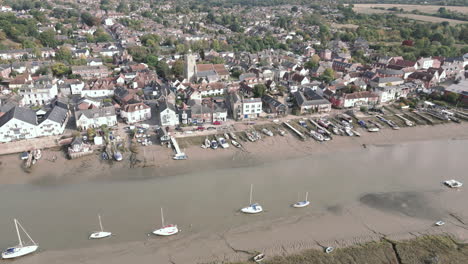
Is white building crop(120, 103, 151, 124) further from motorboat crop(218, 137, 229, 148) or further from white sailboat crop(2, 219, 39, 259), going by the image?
white sailboat crop(2, 219, 39, 259)

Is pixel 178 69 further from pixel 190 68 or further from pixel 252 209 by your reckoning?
pixel 252 209

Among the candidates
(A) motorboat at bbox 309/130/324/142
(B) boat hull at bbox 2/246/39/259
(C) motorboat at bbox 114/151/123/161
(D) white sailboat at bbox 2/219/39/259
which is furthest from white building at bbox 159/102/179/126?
(B) boat hull at bbox 2/246/39/259

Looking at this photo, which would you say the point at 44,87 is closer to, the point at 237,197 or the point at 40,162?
the point at 40,162

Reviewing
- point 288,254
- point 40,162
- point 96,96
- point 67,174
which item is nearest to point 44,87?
point 96,96

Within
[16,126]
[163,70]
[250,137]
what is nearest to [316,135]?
[250,137]

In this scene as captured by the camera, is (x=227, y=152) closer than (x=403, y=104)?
Yes

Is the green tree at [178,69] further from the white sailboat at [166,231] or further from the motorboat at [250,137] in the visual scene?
the white sailboat at [166,231]

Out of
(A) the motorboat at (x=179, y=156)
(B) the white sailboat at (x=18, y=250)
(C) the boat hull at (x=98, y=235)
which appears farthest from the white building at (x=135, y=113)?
(B) the white sailboat at (x=18, y=250)
